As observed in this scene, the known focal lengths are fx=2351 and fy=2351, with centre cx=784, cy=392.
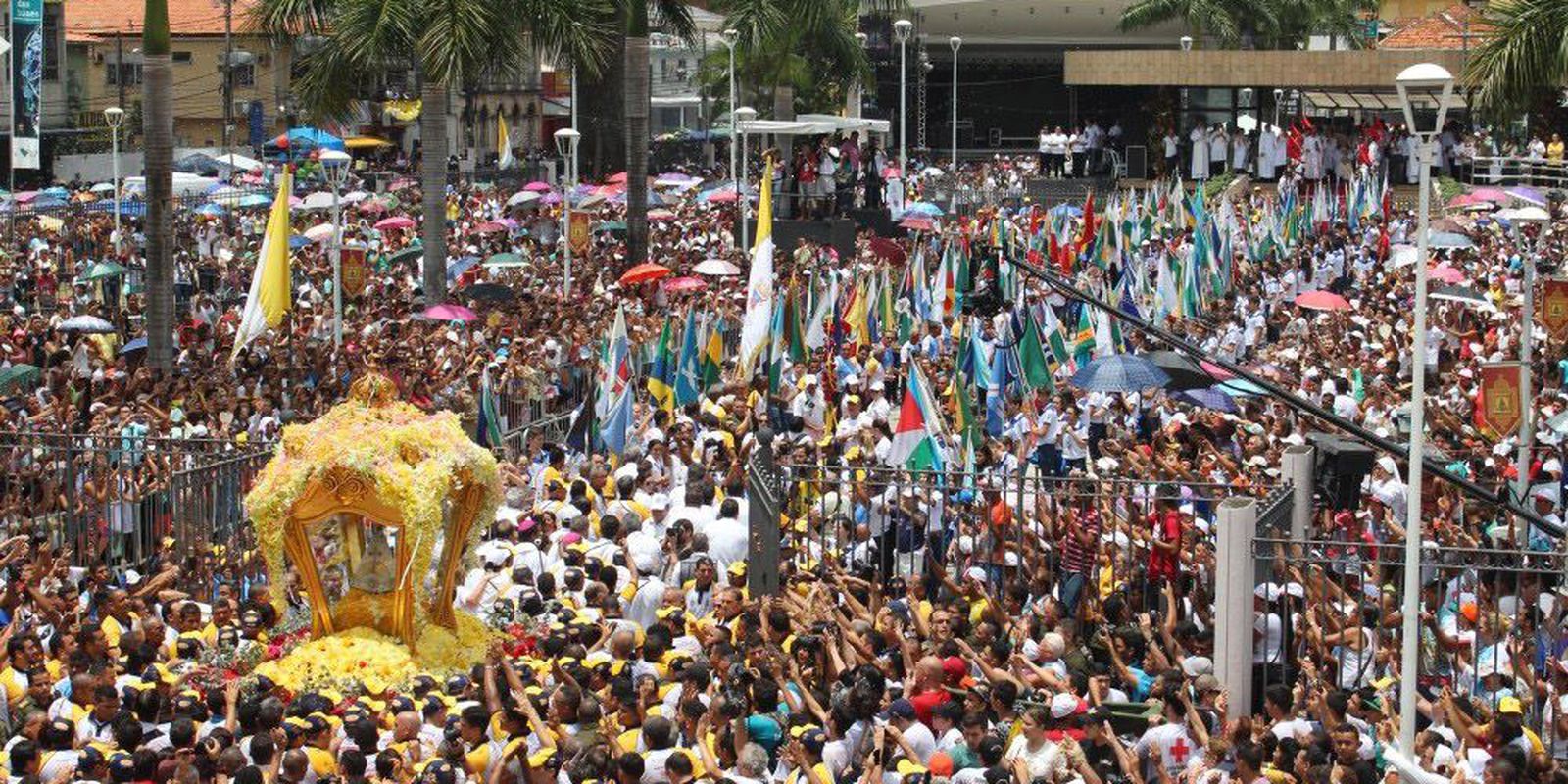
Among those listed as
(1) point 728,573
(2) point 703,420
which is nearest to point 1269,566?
(1) point 728,573

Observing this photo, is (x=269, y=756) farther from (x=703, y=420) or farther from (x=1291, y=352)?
(x=1291, y=352)

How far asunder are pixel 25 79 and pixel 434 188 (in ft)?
24.1

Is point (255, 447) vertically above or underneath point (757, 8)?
underneath

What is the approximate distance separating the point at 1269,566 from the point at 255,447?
786 centimetres

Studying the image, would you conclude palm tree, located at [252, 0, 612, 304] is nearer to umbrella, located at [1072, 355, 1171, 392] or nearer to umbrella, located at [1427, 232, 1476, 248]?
umbrella, located at [1427, 232, 1476, 248]

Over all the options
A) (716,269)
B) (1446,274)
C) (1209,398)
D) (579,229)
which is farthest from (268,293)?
(1446,274)

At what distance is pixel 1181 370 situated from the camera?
56.1 feet

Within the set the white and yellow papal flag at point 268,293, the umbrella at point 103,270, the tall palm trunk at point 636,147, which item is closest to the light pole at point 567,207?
the tall palm trunk at point 636,147

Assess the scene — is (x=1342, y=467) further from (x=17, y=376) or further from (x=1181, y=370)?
(x=17, y=376)

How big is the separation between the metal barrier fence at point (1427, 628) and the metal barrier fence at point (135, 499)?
770cm

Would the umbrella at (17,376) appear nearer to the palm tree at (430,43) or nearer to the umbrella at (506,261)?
the palm tree at (430,43)

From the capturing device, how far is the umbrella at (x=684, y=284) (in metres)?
30.9

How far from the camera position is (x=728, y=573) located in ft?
52.5

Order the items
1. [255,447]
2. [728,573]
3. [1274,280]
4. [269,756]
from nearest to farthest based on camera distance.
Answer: [269,756] < [728,573] < [255,447] < [1274,280]
